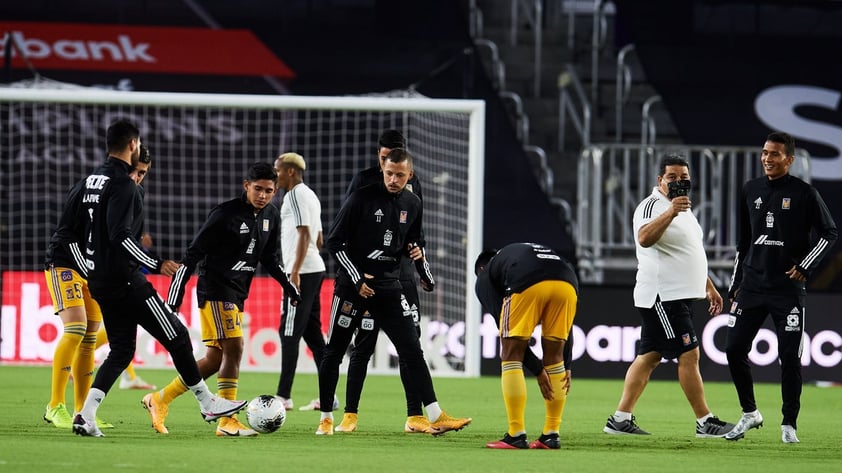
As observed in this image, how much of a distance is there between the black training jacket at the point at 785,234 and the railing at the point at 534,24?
452 inches

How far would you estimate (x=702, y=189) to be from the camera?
16469 mm

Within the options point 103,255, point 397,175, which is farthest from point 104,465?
point 397,175

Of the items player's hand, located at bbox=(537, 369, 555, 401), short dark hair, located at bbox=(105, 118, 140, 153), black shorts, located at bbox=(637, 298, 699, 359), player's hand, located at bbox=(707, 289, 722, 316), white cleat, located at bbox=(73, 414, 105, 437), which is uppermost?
short dark hair, located at bbox=(105, 118, 140, 153)

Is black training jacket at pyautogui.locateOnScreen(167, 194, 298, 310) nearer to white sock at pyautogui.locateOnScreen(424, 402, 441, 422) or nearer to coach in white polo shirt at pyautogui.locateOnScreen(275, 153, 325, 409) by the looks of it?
white sock at pyautogui.locateOnScreen(424, 402, 441, 422)

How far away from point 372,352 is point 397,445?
1.01m

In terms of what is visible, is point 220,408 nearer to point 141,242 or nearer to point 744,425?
point 141,242

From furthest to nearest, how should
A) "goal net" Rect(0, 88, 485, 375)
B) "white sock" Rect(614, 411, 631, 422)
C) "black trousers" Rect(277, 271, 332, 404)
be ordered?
"goal net" Rect(0, 88, 485, 375) → "black trousers" Rect(277, 271, 332, 404) → "white sock" Rect(614, 411, 631, 422)

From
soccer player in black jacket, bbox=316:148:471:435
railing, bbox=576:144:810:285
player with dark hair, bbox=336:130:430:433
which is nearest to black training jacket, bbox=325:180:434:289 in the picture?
soccer player in black jacket, bbox=316:148:471:435

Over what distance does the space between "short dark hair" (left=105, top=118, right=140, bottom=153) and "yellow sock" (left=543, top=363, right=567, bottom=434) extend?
2.77m

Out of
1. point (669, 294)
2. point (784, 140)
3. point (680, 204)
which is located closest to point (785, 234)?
point (784, 140)

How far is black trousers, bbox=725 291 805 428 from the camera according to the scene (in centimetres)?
842

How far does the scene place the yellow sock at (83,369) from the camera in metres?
8.50

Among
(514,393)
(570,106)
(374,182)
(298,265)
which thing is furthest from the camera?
(570,106)

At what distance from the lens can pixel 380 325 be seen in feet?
27.9
